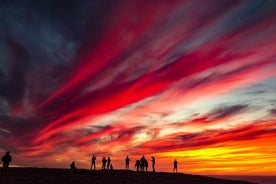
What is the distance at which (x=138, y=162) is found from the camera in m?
59.7

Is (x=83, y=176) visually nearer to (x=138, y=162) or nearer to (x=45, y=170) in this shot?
(x=45, y=170)

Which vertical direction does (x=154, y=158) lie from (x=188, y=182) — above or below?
above

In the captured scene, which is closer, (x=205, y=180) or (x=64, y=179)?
(x=64, y=179)

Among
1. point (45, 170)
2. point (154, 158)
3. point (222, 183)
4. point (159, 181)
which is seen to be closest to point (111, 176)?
point (159, 181)

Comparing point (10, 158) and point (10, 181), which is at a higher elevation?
point (10, 158)

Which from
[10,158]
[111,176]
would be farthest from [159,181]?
[10,158]

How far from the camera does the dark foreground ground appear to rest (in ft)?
142

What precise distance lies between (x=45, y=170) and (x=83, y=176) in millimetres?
7124

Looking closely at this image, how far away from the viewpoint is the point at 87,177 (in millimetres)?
47156

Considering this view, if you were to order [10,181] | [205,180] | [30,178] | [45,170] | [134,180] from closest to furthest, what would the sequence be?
[10,181], [30,178], [134,180], [45,170], [205,180]

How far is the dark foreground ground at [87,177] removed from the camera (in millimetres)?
43375

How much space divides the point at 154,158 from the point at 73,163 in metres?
14.8

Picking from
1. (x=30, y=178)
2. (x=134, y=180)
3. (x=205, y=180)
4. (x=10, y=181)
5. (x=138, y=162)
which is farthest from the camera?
(x=138, y=162)

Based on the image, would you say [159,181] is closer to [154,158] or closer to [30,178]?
[154,158]
